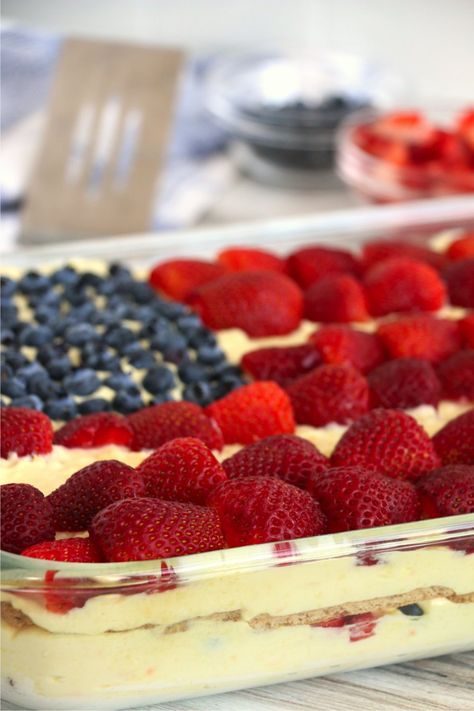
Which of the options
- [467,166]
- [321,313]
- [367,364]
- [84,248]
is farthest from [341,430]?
[467,166]

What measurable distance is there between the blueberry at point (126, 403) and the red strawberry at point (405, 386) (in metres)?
0.29

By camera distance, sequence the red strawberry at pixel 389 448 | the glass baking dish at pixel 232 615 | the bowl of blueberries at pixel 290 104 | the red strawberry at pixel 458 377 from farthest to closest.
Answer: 1. the bowl of blueberries at pixel 290 104
2. the red strawberry at pixel 458 377
3. the red strawberry at pixel 389 448
4. the glass baking dish at pixel 232 615

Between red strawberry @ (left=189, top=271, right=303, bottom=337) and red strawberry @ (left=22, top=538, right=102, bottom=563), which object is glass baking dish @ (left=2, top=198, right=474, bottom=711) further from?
red strawberry @ (left=189, top=271, right=303, bottom=337)

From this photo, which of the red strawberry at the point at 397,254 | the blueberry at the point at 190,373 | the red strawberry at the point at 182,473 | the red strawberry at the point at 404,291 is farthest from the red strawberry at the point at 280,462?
the red strawberry at the point at 397,254

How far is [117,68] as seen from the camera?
209 cm

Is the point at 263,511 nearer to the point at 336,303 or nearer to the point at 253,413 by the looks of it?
the point at 253,413

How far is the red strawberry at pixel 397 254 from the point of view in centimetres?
163

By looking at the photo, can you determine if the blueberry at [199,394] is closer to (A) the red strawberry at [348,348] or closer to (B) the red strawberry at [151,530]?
(A) the red strawberry at [348,348]

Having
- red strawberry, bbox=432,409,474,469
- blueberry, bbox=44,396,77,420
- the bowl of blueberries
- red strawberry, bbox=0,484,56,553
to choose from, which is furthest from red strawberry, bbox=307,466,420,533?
the bowl of blueberries

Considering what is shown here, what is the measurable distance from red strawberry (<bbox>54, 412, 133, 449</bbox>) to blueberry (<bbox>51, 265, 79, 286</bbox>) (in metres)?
0.37

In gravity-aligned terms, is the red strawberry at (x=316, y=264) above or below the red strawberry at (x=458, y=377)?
above

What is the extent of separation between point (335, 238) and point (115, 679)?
101 cm

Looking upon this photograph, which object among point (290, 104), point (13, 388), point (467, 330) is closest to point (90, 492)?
point (13, 388)

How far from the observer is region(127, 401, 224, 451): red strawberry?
116 centimetres
